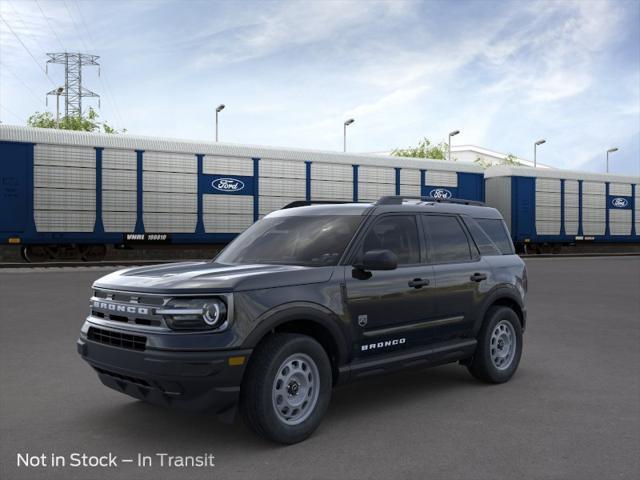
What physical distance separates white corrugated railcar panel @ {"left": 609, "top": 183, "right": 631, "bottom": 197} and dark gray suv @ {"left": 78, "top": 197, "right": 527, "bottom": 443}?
109ft

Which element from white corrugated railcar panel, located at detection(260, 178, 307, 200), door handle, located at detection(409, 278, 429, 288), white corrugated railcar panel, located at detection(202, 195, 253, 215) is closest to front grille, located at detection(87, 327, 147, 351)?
door handle, located at detection(409, 278, 429, 288)

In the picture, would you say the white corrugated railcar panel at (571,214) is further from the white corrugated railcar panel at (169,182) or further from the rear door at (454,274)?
the rear door at (454,274)

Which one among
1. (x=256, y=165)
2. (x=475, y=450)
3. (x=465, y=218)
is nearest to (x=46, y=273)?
(x=256, y=165)

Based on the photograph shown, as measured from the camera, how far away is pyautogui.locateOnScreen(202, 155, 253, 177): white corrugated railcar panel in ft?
80.9

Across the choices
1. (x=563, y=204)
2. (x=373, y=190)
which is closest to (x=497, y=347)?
(x=373, y=190)

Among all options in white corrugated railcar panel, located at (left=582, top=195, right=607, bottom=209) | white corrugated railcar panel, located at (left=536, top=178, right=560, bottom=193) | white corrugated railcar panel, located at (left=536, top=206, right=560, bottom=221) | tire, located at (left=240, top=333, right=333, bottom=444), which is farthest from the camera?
white corrugated railcar panel, located at (left=582, top=195, right=607, bottom=209)

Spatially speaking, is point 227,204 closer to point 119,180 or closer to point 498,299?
point 119,180

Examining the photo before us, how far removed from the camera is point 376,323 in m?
5.12

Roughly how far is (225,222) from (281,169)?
321 cm

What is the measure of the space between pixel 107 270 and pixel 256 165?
7798mm

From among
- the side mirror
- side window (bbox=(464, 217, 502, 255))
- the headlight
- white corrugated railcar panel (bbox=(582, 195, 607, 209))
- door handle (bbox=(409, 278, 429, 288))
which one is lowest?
the headlight

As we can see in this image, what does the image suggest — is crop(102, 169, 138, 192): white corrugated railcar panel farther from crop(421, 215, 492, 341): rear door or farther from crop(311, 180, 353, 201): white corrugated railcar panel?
crop(421, 215, 492, 341): rear door

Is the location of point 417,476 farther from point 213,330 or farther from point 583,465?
point 213,330

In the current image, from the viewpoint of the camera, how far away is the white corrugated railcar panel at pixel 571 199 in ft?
111
